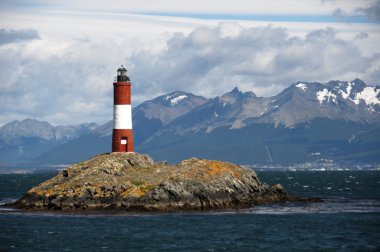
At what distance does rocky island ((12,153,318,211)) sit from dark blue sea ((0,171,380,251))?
359cm

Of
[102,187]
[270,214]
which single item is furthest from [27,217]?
[270,214]

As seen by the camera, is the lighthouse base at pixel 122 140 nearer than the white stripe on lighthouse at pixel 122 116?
No

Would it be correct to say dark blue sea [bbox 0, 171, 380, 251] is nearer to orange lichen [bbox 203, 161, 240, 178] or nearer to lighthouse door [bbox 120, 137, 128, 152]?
orange lichen [bbox 203, 161, 240, 178]

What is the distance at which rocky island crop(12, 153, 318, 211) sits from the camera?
93812 millimetres

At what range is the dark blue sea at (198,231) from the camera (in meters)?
70.8

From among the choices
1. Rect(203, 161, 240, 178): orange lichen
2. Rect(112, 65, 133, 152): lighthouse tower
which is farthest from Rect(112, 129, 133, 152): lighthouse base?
Rect(203, 161, 240, 178): orange lichen

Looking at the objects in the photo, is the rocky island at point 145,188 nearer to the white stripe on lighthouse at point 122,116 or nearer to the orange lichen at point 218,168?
the orange lichen at point 218,168

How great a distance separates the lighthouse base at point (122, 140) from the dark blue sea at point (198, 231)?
18524 mm

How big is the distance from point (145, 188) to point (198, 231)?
56.2 feet

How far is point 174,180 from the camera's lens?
94.7 m

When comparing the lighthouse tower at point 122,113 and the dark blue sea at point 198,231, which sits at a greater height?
the lighthouse tower at point 122,113

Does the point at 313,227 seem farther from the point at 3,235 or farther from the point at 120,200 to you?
the point at 3,235

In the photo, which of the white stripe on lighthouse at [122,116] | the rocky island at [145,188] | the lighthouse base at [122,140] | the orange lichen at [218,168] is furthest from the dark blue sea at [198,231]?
the white stripe on lighthouse at [122,116]

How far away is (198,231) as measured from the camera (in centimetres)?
7875
